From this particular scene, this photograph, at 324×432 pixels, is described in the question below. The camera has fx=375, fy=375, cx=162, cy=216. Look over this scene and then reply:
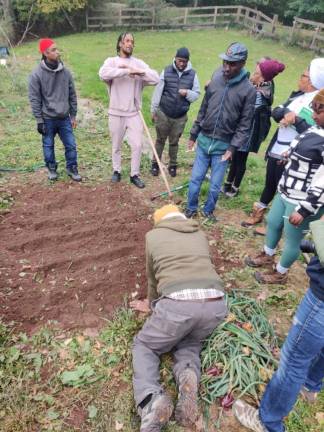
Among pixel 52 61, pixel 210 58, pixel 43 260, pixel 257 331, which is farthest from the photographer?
pixel 210 58

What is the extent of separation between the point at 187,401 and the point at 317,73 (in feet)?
9.58

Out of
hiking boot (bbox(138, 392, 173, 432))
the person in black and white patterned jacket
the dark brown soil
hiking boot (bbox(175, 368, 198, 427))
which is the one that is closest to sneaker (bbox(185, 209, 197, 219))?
the dark brown soil

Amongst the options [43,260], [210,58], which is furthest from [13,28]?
[43,260]

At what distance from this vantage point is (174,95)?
5.41 metres

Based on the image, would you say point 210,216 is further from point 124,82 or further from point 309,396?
point 309,396

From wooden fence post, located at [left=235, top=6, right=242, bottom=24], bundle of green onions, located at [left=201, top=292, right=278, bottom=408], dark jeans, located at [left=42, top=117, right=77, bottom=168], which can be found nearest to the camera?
bundle of green onions, located at [left=201, top=292, right=278, bottom=408]

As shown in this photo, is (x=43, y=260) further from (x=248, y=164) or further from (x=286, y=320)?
(x=248, y=164)

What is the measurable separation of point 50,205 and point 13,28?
61.7ft

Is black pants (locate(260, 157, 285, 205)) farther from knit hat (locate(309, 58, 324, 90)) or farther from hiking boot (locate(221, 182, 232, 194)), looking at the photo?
knit hat (locate(309, 58, 324, 90))

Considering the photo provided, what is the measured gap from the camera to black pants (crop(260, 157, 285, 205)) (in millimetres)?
4258

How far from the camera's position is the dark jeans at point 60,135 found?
17.0 feet

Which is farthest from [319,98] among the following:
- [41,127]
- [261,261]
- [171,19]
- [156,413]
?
[171,19]

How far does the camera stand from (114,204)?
16.8 feet

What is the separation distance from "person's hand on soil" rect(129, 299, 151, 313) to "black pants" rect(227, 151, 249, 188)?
2655mm
